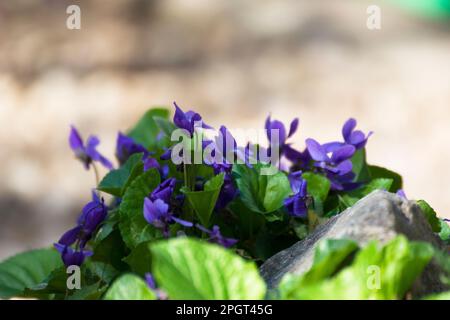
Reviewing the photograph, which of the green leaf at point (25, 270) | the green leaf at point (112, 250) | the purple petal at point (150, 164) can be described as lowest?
the green leaf at point (25, 270)

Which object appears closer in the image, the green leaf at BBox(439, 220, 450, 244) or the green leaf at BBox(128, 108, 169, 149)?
the green leaf at BBox(439, 220, 450, 244)

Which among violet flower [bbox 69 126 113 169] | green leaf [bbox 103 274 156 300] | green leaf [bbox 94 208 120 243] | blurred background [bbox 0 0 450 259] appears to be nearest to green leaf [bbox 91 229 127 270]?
green leaf [bbox 94 208 120 243]

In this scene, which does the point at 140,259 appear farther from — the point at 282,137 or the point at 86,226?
the point at 282,137

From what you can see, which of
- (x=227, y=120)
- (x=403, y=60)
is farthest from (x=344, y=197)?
(x=403, y=60)

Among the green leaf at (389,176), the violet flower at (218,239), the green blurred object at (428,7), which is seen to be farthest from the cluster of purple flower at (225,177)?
the green blurred object at (428,7)

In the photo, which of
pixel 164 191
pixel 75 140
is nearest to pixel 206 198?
pixel 164 191

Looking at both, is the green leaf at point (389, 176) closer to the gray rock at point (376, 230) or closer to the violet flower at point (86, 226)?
the gray rock at point (376, 230)

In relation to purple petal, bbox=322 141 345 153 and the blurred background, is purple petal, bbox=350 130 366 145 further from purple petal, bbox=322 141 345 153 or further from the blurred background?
the blurred background
